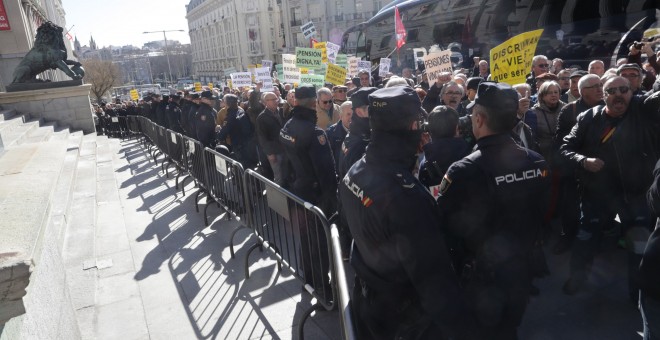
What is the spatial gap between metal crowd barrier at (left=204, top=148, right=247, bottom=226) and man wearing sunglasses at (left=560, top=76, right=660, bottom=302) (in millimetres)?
3660

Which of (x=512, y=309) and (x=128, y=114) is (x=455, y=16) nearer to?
(x=128, y=114)

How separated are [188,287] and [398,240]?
11.7 ft

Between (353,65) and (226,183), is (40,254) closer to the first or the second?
(226,183)

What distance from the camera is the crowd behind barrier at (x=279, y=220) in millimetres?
3568

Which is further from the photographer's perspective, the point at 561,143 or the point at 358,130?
the point at 561,143

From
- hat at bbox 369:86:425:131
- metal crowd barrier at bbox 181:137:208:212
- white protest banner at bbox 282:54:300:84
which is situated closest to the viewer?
hat at bbox 369:86:425:131

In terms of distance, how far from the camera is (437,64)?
27.9ft

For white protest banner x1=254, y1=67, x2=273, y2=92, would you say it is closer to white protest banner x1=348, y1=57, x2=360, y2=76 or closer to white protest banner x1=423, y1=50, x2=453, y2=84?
white protest banner x1=348, y1=57, x2=360, y2=76

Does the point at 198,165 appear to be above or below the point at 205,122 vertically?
below

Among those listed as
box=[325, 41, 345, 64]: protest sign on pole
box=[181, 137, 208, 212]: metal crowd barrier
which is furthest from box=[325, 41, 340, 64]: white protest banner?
box=[181, 137, 208, 212]: metal crowd barrier

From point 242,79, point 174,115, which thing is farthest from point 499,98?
point 242,79

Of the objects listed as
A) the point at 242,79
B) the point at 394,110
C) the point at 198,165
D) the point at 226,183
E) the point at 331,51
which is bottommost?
the point at 198,165

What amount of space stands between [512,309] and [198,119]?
279 inches

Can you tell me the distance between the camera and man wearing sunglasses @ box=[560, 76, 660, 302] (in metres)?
3.82
